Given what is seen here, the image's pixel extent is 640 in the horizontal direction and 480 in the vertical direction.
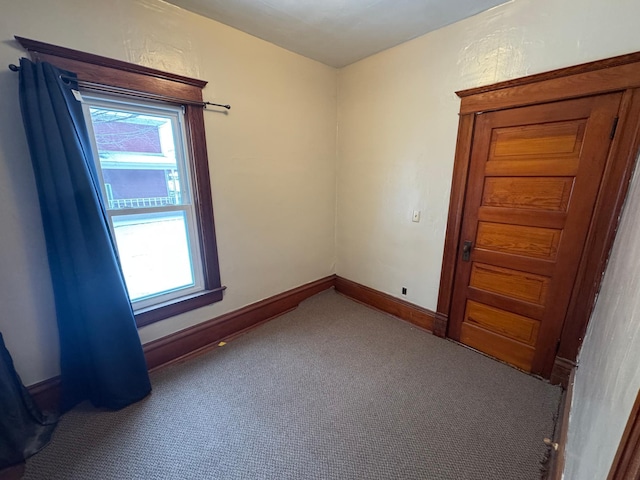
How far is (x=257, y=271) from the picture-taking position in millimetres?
2596

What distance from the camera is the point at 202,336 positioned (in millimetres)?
2246

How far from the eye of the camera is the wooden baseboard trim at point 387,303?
2.52 meters

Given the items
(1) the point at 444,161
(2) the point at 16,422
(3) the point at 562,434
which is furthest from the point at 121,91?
(3) the point at 562,434

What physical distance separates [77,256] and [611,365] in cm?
254

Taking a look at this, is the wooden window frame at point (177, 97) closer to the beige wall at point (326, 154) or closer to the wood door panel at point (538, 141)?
the beige wall at point (326, 154)

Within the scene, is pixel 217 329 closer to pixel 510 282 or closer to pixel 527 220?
pixel 510 282

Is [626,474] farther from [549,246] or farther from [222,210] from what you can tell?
[222,210]

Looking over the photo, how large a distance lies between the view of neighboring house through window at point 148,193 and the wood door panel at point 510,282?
93.2 inches

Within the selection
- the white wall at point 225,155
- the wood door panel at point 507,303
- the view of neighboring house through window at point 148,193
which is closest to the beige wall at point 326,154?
the white wall at point 225,155

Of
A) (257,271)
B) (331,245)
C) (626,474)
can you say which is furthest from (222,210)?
(626,474)

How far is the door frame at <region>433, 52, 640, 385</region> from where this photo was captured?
1445mm

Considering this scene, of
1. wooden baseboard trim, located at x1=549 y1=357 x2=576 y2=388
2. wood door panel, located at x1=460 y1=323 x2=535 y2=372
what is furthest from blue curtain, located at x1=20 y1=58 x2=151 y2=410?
wooden baseboard trim, located at x1=549 y1=357 x2=576 y2=388

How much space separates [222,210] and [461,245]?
6.83 ft

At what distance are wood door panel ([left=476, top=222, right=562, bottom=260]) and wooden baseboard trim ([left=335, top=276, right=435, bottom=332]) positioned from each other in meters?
0.84
